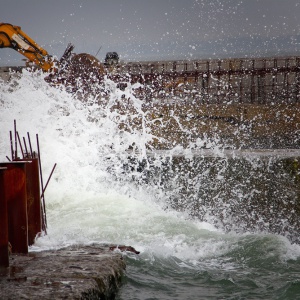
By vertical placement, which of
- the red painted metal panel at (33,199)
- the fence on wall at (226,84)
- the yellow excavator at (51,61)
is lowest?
the red painted metal panel at (33,199)

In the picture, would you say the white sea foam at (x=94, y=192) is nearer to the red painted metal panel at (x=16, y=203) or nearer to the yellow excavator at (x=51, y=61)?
the red painted metal panel at (x=16, y=203)

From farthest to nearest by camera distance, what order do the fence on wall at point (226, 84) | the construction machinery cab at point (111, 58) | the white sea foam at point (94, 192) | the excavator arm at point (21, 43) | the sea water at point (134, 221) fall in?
the construction machinery cab at point (111, 58) → the fence on wall at point (226, 84) → the excavator arm at point (21, 43) → the white sea foam at point (94, 192) → the sea water at point (134, 221)

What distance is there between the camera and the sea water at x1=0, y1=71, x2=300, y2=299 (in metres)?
5.50

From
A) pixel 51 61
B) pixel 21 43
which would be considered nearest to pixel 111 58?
pixel 51 61

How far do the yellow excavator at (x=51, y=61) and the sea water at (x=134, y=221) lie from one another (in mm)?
3236

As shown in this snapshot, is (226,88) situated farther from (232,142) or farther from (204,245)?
(204,245)

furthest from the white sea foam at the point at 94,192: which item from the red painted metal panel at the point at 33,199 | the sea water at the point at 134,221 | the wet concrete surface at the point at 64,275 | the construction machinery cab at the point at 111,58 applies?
the construction machinery cab at the point at 111,58

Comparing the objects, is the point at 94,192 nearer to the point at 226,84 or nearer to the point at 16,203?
the point at 16,203

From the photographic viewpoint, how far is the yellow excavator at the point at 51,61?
18.2 metres

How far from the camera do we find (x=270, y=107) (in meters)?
17.7

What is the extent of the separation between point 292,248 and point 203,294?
2169 mm

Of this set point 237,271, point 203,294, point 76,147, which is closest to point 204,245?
point 237,271

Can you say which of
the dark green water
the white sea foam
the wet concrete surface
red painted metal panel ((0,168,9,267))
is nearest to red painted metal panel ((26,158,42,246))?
the white sea foam

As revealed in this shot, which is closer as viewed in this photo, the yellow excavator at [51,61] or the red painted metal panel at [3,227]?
the red painted metal panel at [3,227]
